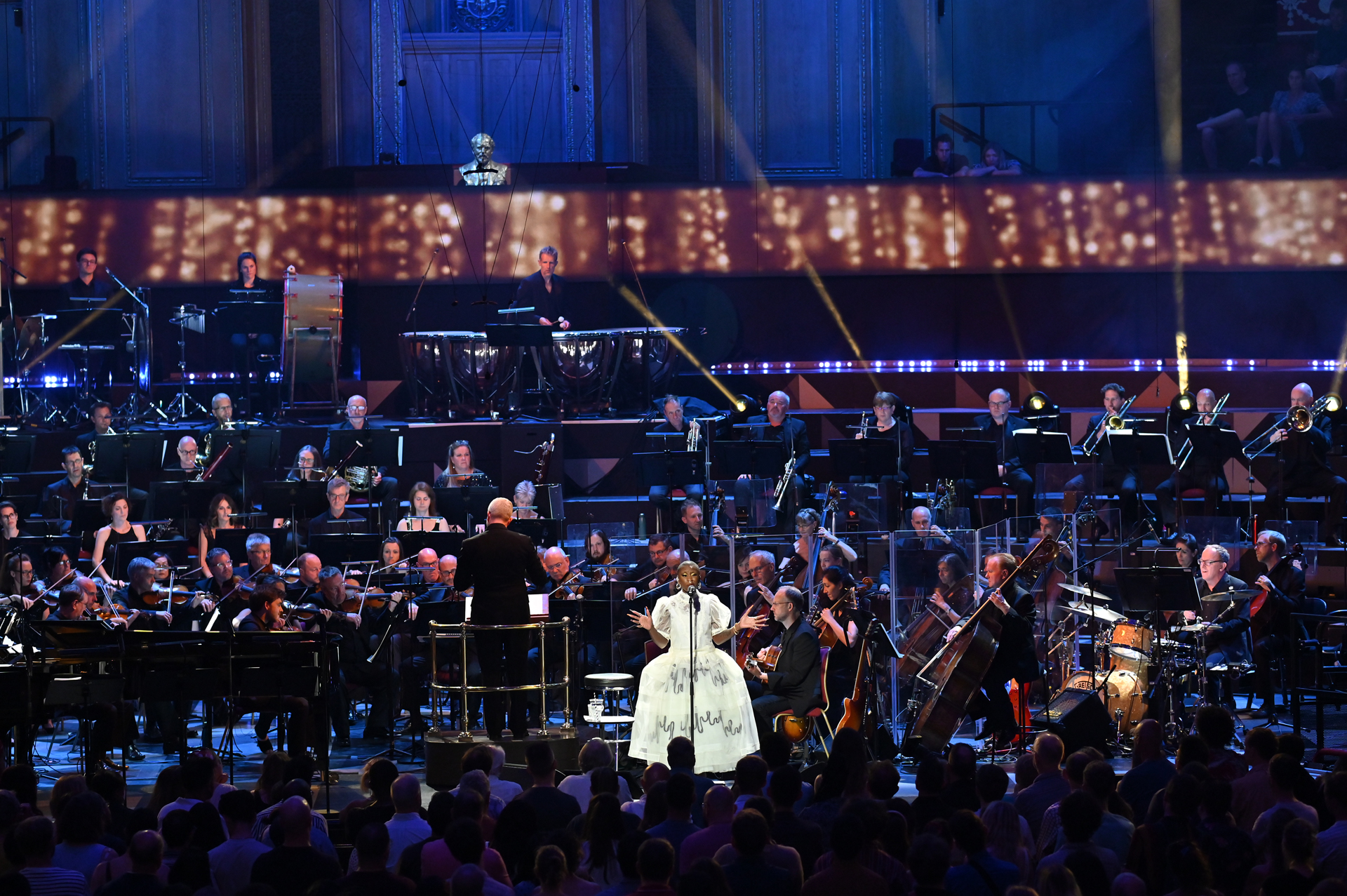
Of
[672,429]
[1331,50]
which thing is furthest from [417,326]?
[1331,50]

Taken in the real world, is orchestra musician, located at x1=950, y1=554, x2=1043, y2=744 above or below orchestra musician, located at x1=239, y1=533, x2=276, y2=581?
below

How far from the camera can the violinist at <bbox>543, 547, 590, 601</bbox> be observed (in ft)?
38.2

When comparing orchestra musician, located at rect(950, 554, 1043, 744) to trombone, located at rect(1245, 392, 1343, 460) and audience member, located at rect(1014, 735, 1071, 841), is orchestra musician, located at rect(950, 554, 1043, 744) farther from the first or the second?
trombone, located at rect(1245, 392, 1343, 460)

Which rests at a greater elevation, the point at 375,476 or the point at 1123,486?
the point at 375,476

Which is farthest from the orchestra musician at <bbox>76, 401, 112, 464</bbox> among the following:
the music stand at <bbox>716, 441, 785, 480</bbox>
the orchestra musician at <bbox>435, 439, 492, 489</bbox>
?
the music stand at <bbox>716, 441, 785, 480</bbox>

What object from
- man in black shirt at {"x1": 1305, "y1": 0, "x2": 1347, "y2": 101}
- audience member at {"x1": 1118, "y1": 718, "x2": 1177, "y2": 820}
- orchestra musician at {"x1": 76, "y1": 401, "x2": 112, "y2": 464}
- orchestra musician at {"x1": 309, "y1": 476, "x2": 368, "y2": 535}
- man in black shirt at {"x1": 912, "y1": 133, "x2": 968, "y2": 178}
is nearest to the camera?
audience member at {"x1": 1118, "y1": 718, "x2": 1177, "y2": 820}

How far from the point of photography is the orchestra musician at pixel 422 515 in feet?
43.5

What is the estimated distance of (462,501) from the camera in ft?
44.6

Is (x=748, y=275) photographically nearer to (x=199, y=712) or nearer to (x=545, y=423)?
(x=545, y=423)

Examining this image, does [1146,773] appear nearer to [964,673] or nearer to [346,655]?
[964,673]

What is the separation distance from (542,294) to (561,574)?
511 cm

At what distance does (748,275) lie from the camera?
18000 mm

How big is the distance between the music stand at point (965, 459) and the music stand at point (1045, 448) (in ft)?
1.04

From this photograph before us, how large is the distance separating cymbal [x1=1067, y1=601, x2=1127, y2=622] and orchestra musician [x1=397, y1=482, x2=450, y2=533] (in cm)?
484
